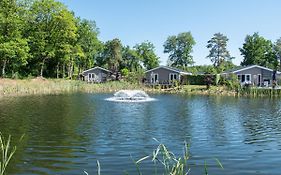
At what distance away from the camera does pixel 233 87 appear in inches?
1919

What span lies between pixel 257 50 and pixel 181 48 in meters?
21.7

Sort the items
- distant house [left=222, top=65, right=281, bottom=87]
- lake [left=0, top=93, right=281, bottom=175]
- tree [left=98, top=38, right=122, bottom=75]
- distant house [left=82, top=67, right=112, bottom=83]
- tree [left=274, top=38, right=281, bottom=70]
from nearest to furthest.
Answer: lake [left=0, top=93, right=281, bottom=175] → distant house [left=222, top=65, right=281, bottom=87] → distant house [left=82, top=67, right=112, bottom=83] → tree [left=98, top=38, right=122, bottom=75] → tree [left=274, top=38, right=281, bottom=70]

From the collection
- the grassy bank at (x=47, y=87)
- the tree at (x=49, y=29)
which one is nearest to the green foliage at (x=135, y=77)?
the grassy bank at (x=47, y=87)

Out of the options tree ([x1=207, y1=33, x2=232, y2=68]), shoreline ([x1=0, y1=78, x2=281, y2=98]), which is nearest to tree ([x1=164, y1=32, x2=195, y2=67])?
tree ([x1=207, y1=33, x2=232, y2=68])

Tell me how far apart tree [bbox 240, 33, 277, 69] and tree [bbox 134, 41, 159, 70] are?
76.2 feet

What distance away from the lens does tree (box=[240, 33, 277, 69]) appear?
83.7 m

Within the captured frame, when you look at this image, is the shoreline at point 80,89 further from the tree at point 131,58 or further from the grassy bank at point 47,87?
the tree at point 131,58

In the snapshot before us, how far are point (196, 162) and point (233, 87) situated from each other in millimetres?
40586

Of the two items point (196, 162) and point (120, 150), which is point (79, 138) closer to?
point (120, 150)

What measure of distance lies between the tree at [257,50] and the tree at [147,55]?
23.2 meters

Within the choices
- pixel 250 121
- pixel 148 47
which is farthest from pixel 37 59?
pixel 250 121

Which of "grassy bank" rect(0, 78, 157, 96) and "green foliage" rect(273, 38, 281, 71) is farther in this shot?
"green foliage" rect(273, 38, 281, 71)

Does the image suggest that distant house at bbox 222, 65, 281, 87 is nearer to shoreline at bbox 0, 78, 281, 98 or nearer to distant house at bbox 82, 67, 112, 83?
shoreline at bbox 0, 78, 281, 98

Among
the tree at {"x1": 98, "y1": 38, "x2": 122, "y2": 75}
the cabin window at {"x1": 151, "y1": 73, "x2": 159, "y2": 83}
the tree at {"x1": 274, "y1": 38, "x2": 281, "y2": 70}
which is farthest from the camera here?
the tree at {"x1": 274, "y1": 38, "x2": 281, "y2": 70}
